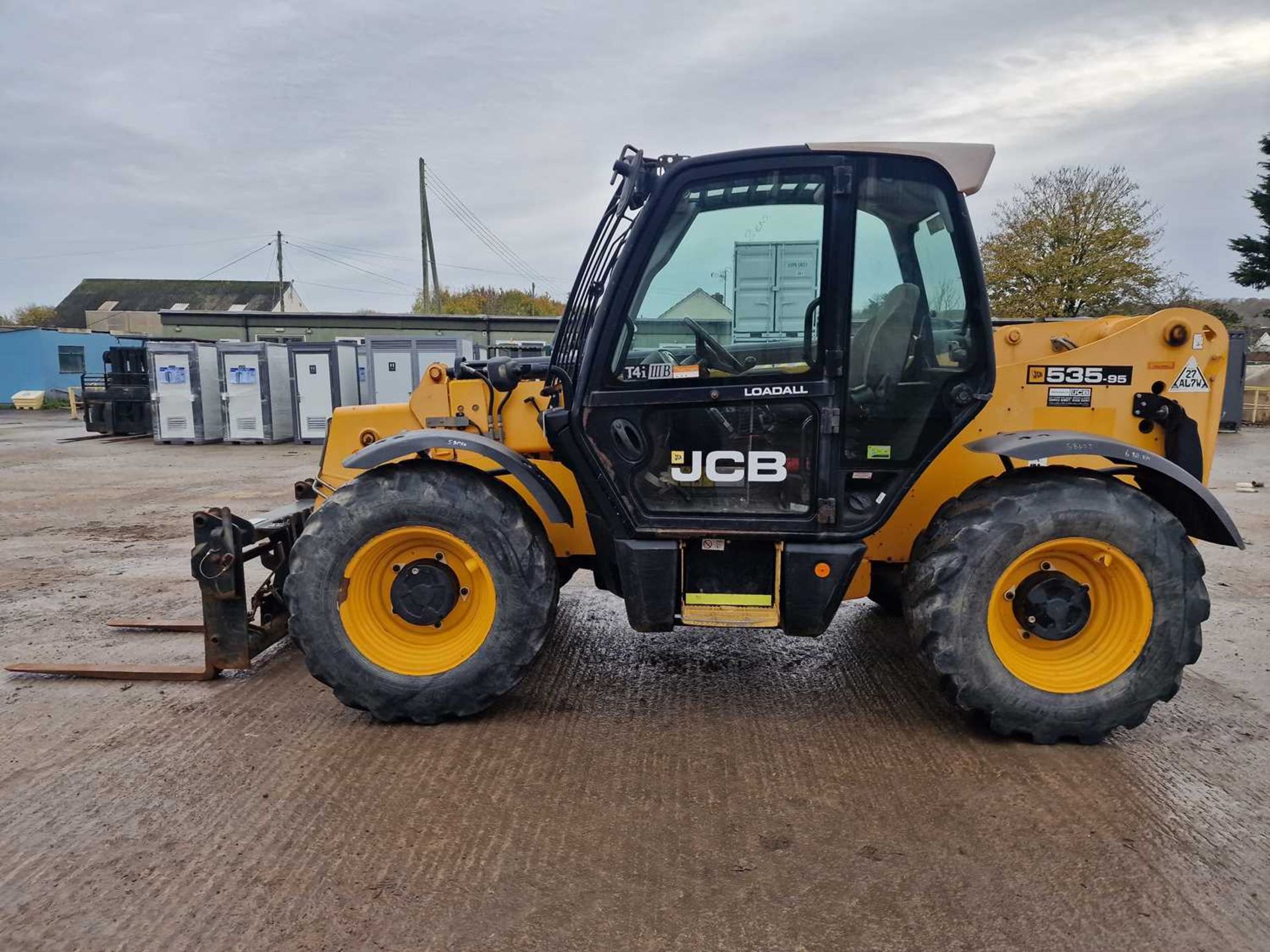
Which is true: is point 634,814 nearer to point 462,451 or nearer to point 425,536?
point 425,536

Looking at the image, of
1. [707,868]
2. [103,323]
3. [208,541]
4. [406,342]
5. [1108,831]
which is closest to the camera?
[707,868]

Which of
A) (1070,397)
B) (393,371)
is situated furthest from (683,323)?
(393,371)

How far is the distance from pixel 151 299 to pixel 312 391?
44584 mm

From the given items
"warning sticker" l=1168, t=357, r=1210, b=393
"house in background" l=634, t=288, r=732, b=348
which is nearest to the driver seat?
"house in background" l=634, t=288, r=732, b=348

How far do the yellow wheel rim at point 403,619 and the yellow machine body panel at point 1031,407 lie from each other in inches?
15.6

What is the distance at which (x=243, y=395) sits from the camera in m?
18.7

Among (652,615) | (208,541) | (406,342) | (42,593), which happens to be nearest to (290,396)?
(406,342)

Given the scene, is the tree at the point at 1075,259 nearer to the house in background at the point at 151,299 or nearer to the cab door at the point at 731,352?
the cab door at the point at 731,352

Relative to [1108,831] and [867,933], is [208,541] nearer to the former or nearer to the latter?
[867,933]

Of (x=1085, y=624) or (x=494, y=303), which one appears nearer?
(x=1085, y=624)

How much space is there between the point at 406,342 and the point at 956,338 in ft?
52.5

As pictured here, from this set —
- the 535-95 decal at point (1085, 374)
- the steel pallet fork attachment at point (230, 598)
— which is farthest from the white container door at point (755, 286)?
the steel pallet fork attachment at point (230, 598)

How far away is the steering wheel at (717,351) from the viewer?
3424mm

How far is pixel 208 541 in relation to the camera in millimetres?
3859
